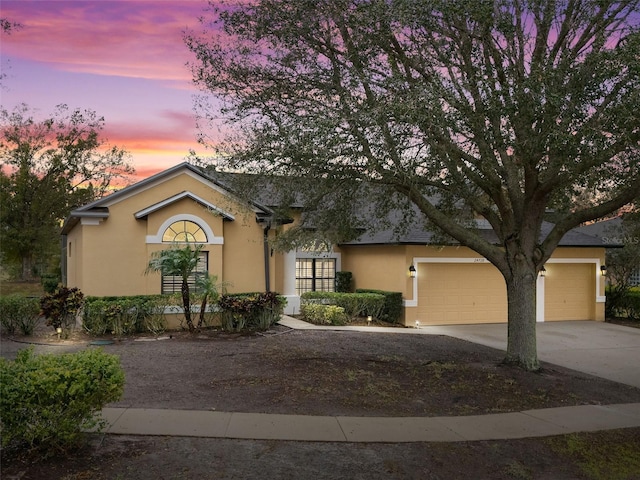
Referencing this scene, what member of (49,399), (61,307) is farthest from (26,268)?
(49,399)

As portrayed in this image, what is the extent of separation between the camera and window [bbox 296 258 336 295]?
70.9 ft

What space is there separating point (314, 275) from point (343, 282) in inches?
47.3

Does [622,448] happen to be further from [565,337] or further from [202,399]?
[565,337]

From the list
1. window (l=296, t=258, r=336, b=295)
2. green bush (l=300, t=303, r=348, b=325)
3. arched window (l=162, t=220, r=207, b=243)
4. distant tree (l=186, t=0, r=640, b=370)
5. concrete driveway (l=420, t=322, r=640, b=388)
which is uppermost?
distant tree (l=186, t=0, r=640, b=370)

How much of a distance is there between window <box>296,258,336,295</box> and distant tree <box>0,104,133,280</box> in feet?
81.2

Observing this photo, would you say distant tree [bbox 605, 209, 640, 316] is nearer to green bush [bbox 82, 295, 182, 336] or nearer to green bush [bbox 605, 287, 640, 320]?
green bush [bbox 605, 287, 640, 320]

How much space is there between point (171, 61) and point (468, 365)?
9473mm

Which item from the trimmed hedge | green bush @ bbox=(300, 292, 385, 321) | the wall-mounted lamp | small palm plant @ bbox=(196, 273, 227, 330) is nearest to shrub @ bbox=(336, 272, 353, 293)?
green bush @ bbox=(300, 292, 385, 321)

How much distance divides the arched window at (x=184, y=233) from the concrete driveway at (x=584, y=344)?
8156 mm

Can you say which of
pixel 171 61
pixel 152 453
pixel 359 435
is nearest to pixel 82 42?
pixel 171 61

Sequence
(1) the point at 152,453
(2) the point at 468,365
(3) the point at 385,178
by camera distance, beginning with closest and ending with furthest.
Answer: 1. (1) the point at 152,453
2. (3) the point at 385,178
3. (2) the point at 468,365

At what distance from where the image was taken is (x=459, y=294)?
785 inches

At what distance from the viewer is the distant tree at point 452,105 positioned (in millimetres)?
9164

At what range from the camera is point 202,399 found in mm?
8492
